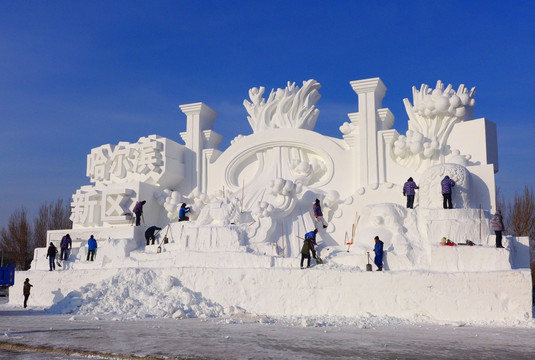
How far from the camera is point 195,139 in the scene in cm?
2395

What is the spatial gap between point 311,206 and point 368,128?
11.4ft

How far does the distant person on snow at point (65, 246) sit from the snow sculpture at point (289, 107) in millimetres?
8200

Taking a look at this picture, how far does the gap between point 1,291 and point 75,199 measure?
11.9 meters

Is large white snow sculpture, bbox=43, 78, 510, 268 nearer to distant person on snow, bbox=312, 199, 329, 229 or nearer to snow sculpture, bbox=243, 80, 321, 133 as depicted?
snow sculpture, bbox=243, 80, 321, 133

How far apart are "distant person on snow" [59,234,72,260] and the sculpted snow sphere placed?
266mm

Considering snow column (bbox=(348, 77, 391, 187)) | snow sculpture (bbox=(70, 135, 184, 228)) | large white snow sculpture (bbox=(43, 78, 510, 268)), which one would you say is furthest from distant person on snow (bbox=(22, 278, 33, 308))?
snow column (bbox=(348, 77, 391, 187))

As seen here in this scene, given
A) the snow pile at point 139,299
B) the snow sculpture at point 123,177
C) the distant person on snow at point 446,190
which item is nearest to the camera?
the snow pile at point 139,299

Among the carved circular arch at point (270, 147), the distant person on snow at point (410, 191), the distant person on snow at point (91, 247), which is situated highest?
the carved circular arch at point (270, 147)

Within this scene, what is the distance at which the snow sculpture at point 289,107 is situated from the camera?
22156 mm

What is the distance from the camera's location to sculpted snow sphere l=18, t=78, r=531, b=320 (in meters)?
14.8

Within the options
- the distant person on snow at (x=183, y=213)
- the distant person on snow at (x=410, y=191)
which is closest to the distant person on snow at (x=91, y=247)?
the distant person on snow at (x=183, y=213)

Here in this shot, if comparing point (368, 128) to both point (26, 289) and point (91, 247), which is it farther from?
point (26, 289)

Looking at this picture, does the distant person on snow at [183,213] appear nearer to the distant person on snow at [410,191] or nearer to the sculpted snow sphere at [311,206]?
the sculpted snow sphere at [311,206]

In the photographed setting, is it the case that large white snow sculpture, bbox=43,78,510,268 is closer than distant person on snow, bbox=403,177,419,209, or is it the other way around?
large white snow sculpture, bbox=43,78,510,268
